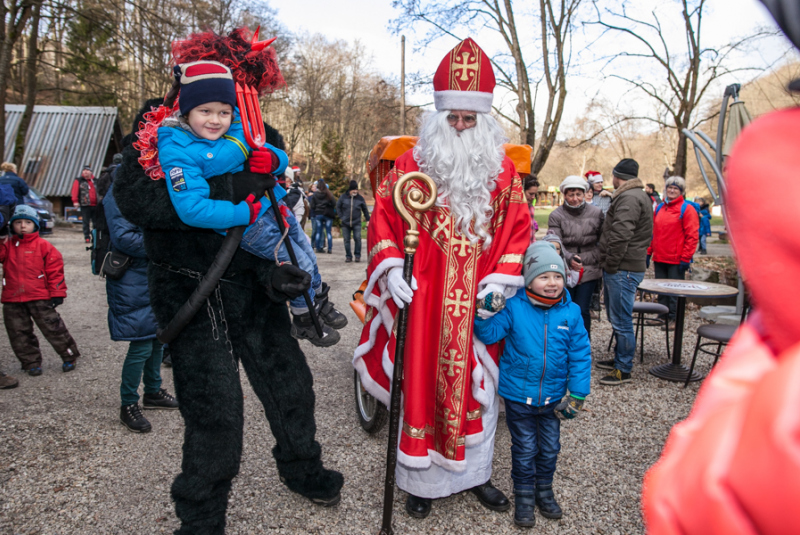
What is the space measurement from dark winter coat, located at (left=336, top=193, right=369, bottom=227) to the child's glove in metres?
9.82

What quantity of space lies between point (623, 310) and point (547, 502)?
2.58 m

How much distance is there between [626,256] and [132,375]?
4165mm

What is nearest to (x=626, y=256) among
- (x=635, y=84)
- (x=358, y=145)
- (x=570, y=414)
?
(x=570, y=414)

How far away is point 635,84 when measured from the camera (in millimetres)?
16188

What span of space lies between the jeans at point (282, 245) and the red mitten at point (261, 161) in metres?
0.21

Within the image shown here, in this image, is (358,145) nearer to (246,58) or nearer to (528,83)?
(528,83)

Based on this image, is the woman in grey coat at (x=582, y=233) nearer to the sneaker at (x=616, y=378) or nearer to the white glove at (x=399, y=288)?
the sneaker at (x=616, y=378)

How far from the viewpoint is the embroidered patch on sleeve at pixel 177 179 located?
6.95 ft

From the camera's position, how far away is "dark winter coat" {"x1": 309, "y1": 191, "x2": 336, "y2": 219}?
1299cm

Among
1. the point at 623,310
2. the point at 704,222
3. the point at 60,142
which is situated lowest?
the point at 623,310

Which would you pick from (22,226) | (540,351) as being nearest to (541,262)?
(540,351)

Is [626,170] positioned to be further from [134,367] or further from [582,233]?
[134,367]

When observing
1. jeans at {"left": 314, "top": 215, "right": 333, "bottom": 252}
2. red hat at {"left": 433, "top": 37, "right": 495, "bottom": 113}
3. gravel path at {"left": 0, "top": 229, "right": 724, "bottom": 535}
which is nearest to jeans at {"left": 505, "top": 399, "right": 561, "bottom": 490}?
gravel path at {"left": 0, "top": 229, "right": 724, "bottom": 535}

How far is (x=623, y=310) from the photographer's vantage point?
488 centimetres
